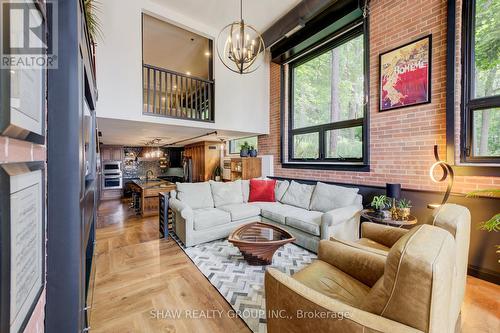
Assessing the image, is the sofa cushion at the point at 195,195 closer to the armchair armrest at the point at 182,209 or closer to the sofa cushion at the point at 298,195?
the armchair armrest at the point at 182,209

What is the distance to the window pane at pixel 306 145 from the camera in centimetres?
415

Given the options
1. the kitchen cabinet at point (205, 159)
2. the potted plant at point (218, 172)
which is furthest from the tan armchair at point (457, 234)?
the kitchen cabinet at point (205, 159)

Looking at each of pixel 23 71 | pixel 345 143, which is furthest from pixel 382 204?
pixel 23 71

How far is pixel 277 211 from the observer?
3.38m

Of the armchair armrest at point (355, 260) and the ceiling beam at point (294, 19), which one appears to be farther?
the ceiling beam at point (294, 19)

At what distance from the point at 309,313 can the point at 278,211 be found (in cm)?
241

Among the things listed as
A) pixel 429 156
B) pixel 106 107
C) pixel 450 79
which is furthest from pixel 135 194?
pixel 450 79

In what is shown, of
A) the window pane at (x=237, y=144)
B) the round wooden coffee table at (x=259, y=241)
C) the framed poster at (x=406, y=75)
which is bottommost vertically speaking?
the round wooden coffee table at (x=259, y=241)

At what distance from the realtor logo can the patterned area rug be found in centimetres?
197

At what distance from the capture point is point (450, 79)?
2.38 metres

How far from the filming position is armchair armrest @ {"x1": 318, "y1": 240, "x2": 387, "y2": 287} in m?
1.41

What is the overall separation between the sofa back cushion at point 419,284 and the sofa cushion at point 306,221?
1959 millimetres

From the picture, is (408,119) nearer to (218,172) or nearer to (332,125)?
(332,125)

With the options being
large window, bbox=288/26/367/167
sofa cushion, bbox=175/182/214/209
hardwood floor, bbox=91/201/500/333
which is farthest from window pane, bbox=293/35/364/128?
hardwood floor, bbox=91/201/500/333
